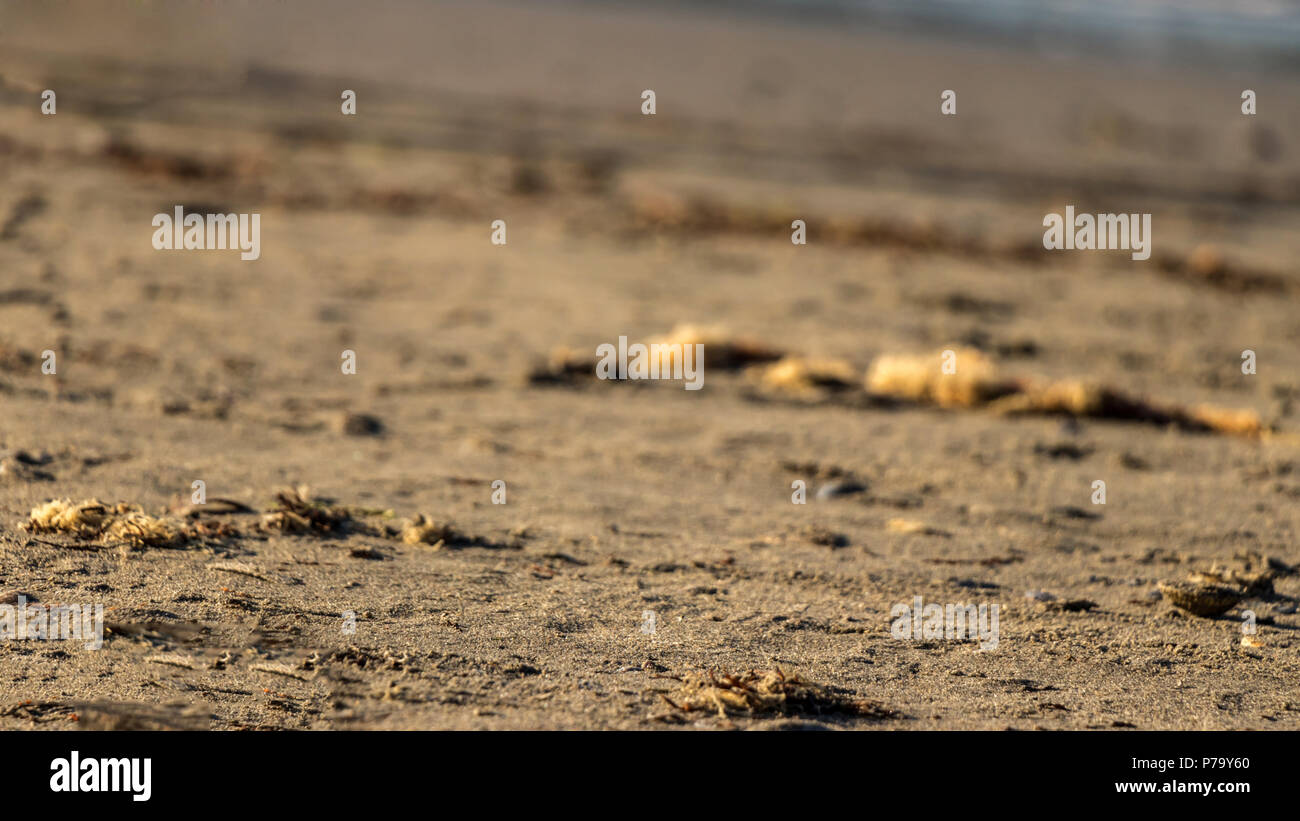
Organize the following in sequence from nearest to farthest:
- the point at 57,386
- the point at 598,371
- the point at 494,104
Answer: the point at 57,386 → the point at 598,371 → the point at 494,104

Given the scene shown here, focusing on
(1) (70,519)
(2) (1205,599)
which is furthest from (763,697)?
(1) (70,519)

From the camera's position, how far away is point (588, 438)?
7195mm

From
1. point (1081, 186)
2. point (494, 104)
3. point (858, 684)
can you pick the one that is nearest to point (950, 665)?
point (858, 684)

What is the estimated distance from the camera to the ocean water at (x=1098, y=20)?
1586 inches

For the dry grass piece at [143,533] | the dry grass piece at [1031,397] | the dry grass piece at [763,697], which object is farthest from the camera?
the dry grass piece at [1031,397]

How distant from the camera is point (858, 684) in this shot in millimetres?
4211

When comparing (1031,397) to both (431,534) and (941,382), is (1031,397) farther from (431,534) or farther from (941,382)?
(431,534)

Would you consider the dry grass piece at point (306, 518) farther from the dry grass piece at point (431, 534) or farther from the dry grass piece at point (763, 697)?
the dry grass piece at point (763, 697)

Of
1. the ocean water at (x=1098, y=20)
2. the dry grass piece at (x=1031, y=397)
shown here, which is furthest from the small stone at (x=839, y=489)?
the ocean water at (x=1098, y=20)

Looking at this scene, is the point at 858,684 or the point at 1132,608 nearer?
the point at 858,684

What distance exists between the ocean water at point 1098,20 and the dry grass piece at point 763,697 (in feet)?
125

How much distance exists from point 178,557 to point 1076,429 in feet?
18.4

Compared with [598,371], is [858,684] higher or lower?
Result: lower

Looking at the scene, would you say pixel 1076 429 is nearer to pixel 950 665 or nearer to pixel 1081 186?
pixel 950 665
